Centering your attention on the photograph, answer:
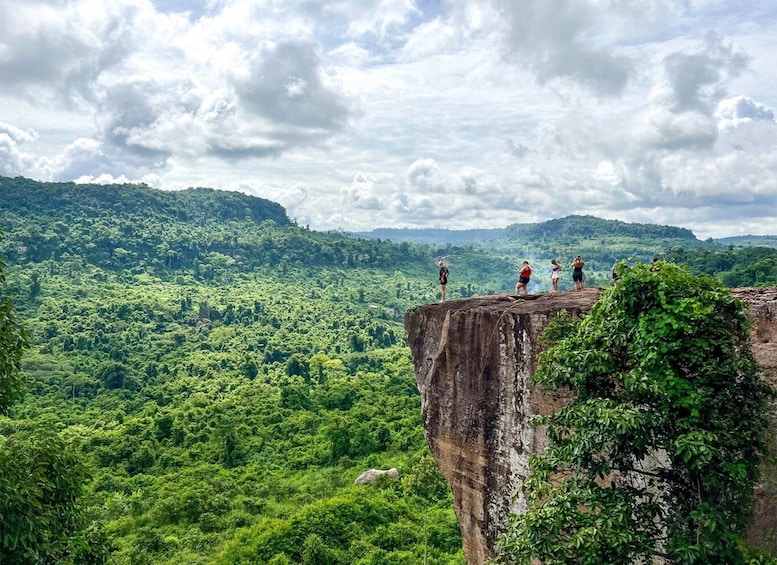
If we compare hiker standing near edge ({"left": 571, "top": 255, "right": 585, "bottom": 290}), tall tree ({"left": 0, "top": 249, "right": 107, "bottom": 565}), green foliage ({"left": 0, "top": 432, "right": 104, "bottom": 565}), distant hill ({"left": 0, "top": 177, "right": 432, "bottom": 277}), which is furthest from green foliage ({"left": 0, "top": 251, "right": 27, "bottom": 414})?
distant hill ({"left": 0, "top": 177, "right": 432, "bottom": 277})

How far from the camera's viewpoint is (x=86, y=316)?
9775 cm

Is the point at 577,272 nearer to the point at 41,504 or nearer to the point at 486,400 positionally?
the point at 486,400

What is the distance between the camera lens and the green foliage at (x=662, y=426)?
223 inches

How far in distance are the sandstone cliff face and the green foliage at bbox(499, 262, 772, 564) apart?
2287 mm

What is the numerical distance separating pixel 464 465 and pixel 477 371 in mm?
1886

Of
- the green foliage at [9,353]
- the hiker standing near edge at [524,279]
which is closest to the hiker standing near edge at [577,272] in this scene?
the hiker standing near edge at [524,279]

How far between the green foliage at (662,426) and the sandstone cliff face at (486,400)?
2287 millimetres

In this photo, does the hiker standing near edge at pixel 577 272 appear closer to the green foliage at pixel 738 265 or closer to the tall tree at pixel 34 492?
the tall tree at pixel 34 492

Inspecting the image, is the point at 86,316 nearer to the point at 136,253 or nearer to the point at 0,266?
the point at 136,253

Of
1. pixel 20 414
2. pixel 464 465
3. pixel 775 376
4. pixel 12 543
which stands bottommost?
pixel 20 414

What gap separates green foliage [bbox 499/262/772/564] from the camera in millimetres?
5656

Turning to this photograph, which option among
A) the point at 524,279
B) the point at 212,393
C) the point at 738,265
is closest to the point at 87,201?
the point at 212,393

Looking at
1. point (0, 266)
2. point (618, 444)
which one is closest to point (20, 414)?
point (0, 266)

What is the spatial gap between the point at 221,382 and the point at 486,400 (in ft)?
216
